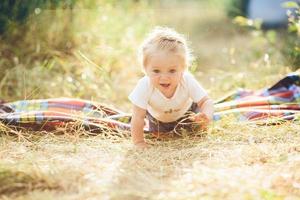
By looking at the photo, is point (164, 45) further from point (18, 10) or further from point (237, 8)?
point (237, 8)

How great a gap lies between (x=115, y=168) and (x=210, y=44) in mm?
4116

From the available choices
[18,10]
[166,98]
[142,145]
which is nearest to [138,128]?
[142,145]

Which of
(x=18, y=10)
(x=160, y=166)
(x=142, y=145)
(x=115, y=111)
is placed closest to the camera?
(x=160, y=166)

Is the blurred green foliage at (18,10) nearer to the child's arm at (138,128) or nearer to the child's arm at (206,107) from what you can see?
the child's arm at (138,128)

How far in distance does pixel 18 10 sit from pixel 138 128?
1991 mm

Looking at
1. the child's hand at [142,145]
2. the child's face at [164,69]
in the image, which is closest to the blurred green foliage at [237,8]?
the child's face at [164,69]

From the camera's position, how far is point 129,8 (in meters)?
5.97

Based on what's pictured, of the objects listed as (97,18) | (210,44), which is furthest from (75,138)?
(210,44)

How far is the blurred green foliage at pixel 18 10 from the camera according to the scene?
4591 mm

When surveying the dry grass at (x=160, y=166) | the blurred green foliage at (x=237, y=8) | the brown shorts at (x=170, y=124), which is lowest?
the dry grass at (x=160, y=166)

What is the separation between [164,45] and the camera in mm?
3055

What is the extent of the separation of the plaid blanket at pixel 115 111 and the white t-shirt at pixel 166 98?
17cm

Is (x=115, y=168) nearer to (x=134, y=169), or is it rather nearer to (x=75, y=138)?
(x=134, y=169)

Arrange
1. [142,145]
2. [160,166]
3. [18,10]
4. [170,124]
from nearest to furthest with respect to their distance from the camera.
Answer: [160,166]
[142,145]
[170,124]
[18,10]
